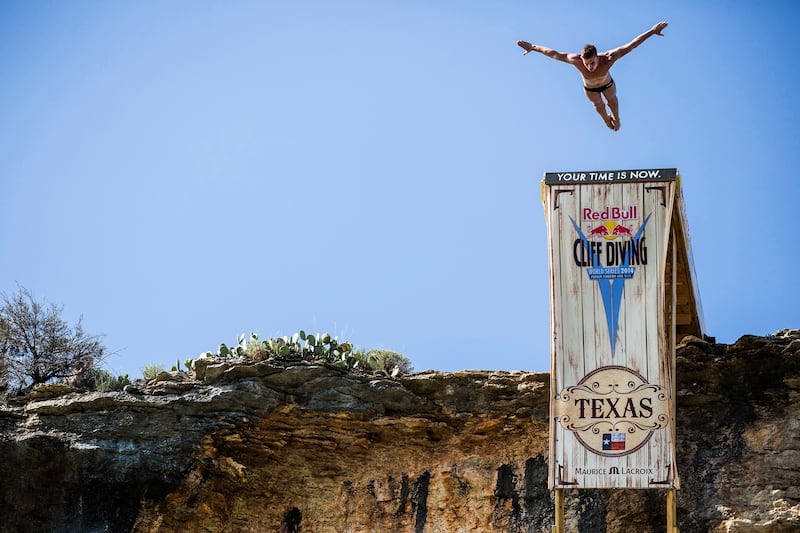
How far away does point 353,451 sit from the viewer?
743 inches

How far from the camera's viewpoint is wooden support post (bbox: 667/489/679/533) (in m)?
15.7

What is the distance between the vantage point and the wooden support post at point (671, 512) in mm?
15719

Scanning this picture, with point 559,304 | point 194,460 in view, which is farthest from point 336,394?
point 559,304

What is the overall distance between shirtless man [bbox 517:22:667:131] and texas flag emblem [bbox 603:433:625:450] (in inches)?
174

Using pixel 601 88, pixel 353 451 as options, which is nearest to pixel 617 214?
pixel 601 88

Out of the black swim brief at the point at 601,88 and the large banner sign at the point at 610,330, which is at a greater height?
the black swim brief at the point at 601,88

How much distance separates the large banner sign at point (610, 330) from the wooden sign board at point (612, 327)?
12 mm

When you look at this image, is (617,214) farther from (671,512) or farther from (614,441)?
(671,512)

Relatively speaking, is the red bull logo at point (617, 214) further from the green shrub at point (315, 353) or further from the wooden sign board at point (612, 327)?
the green shrub at point (315, 353)

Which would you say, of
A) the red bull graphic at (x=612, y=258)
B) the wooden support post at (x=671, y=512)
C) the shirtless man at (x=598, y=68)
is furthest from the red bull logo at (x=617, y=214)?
the wooden support post at (x=671, y=512)

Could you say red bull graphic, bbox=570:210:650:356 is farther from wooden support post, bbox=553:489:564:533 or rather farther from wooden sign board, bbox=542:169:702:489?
wooden support post, bbox=553:489:564:533

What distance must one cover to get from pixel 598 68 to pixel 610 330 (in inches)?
138

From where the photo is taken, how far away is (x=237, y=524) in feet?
61.1

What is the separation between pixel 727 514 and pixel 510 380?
11.1 feet
